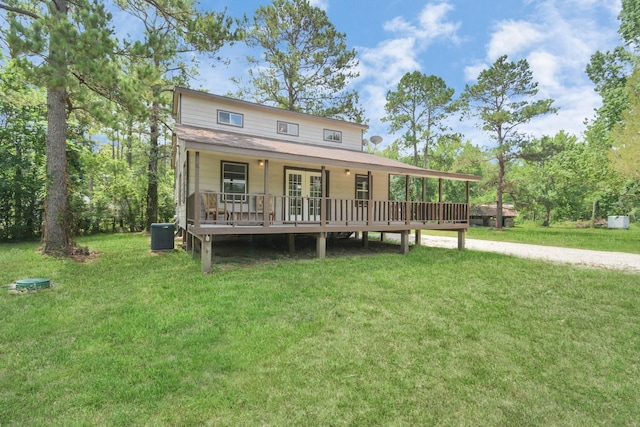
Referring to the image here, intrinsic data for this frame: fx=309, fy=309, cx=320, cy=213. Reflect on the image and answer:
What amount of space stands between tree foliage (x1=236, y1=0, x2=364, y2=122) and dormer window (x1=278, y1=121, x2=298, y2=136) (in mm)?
8918

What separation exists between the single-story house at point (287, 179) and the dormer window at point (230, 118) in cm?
4

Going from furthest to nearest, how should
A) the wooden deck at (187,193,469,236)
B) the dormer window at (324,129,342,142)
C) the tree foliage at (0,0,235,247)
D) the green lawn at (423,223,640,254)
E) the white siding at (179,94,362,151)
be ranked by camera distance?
1. the dormer window at (324,129,342,142)
2. the green lawn at (423,223,640,254)
3. the white siding at (179,94,362,151)
4. the wooden deck at (187,193,469,236)
5. the tree foliage at (0,0,235,247)

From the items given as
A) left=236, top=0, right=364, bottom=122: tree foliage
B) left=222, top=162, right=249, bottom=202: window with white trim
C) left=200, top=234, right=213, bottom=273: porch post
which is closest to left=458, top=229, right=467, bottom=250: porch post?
left=222, top=162, right=249, bottom=202: window with white trim

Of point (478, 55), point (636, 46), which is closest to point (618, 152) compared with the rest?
point (636, 46)

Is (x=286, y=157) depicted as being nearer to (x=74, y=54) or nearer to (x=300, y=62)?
(x=74, y=54)

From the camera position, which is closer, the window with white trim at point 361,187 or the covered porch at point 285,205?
the covered porch at point 285,205

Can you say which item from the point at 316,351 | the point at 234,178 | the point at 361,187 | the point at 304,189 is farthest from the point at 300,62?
the point at 316,351

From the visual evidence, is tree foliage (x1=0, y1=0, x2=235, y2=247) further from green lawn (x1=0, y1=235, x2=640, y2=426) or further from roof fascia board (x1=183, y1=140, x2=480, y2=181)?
green lawn (x1=0, y1=235, x2=640, y2=426)

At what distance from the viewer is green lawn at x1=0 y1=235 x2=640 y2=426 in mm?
2721

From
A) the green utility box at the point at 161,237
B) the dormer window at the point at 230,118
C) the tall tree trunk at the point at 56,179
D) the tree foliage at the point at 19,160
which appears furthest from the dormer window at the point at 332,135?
the tree foliage at the point at 19,160

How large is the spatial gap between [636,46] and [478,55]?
9216 mm

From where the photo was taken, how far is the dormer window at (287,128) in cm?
1329

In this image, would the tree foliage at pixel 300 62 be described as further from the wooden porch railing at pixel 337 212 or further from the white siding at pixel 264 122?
the wooden porch railing at pixel 337 212

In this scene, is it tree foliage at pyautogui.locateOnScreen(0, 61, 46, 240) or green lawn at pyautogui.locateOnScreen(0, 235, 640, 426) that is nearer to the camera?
green lawn at pyautogui.locateOnScreen(0, 235, 640, 426)
